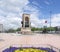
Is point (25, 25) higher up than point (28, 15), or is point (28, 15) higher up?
point (28, 15)

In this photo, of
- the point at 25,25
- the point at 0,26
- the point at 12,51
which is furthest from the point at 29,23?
the point at 12,51

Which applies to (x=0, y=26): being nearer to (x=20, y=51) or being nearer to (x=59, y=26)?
(x=20, y=51)

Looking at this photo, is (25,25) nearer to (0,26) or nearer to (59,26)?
(59,26)

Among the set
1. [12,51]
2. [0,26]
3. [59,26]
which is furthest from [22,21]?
[12,51]

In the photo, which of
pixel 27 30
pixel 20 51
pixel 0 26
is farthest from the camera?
pixel 27 30

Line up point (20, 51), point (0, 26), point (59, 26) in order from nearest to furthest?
point (20, 51) < point (0, 26) < point (59, 26)

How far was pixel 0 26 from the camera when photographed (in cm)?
1944

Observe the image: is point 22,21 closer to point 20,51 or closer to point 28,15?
point 28,15

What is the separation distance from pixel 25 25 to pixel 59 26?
21864mm

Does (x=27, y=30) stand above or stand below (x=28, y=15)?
below

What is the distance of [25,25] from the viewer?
148ft

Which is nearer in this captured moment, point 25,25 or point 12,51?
point 12,51

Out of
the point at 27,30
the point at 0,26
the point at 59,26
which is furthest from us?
the point at 59,26

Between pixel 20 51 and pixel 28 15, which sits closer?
pixel 20 51
